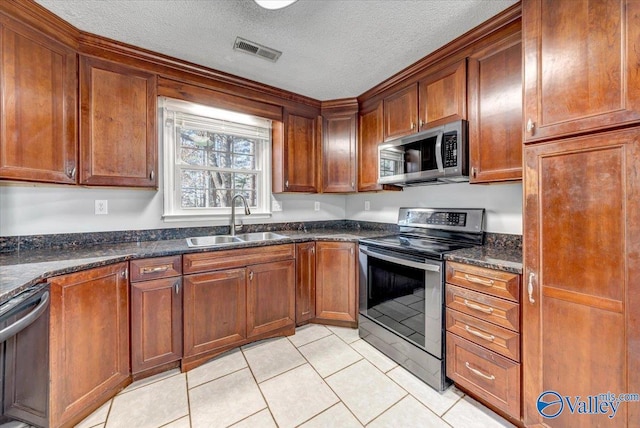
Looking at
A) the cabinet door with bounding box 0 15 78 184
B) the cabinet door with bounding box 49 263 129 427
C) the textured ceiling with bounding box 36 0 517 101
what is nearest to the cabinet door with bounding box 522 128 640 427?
the textured ceiling with bounding box 36 0 517 101

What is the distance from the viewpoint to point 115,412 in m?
1.54

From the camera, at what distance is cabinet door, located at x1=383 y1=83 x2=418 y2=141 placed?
2.26m

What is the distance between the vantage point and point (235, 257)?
210 cm

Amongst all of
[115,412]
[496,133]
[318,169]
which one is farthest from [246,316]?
[496,133]

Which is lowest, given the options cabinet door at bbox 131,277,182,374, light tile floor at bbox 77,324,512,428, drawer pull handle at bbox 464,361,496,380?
light tile floor at bbox 77,324,512,428

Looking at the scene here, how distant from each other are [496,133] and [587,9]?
694 mm

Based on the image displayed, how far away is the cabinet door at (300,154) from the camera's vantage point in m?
2.76

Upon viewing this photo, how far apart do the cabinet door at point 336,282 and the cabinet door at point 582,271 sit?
140 cm

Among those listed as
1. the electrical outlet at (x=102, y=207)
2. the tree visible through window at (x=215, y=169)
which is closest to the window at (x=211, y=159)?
the tree visible through window at (x=215, y=169)

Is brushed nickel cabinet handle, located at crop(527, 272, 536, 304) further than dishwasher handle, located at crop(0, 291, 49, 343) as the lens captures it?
Yes

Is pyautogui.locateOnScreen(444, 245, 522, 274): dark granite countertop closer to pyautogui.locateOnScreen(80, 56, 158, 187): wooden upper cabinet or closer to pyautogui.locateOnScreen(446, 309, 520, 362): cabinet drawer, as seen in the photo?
pyautogui.locateOnScreen(446, 309, 520, 362): cabinet drawer

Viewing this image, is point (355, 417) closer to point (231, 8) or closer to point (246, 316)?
point (246, 316)

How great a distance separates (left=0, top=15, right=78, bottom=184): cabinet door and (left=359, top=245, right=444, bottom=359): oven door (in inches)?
92.0

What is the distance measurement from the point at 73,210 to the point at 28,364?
1155 millimetres
